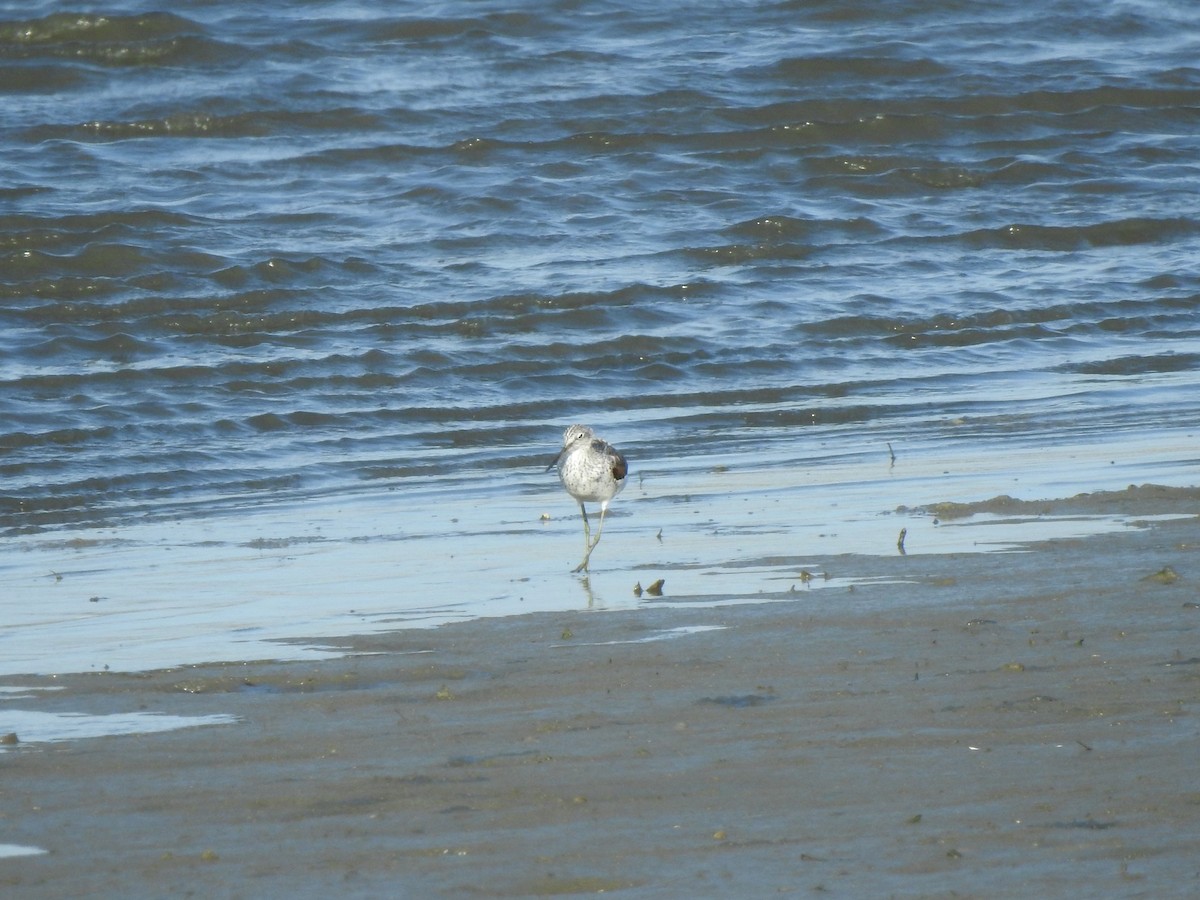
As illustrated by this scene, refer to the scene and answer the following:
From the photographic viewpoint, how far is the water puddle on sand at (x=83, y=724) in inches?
173

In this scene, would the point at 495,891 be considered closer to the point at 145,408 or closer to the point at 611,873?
Answer: the point at 611,873

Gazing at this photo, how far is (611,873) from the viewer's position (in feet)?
11.2

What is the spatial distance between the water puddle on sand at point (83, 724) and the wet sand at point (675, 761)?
0.05 m

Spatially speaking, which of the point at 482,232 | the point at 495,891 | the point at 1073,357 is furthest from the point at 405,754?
the point at 482,232

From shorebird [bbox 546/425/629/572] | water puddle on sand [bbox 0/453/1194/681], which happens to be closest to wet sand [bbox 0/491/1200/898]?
water puddle on sand [bbox 0/453/1194/681]

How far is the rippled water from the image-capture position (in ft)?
30.5

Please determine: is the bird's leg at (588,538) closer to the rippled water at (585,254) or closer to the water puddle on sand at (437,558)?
the water puddle on sand at (437,558)

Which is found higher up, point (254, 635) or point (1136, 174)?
point (254, 635)

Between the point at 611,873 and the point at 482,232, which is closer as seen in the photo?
the point at 611,873

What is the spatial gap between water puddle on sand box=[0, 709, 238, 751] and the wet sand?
2.1 inches

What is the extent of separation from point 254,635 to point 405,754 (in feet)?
4.94

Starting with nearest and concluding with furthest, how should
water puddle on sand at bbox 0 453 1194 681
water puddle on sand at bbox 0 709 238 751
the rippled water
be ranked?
water puddle on sand at bbox 0 709 238 751 → water puddle on sand at bbox 0 453 1194 681 → the rippled water

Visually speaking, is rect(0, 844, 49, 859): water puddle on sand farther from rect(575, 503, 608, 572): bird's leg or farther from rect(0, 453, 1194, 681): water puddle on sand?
rect(575, 503, 608, 572): bird's leg

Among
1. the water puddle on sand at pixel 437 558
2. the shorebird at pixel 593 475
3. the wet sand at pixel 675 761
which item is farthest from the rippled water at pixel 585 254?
the wet sand at pixel 675 761
